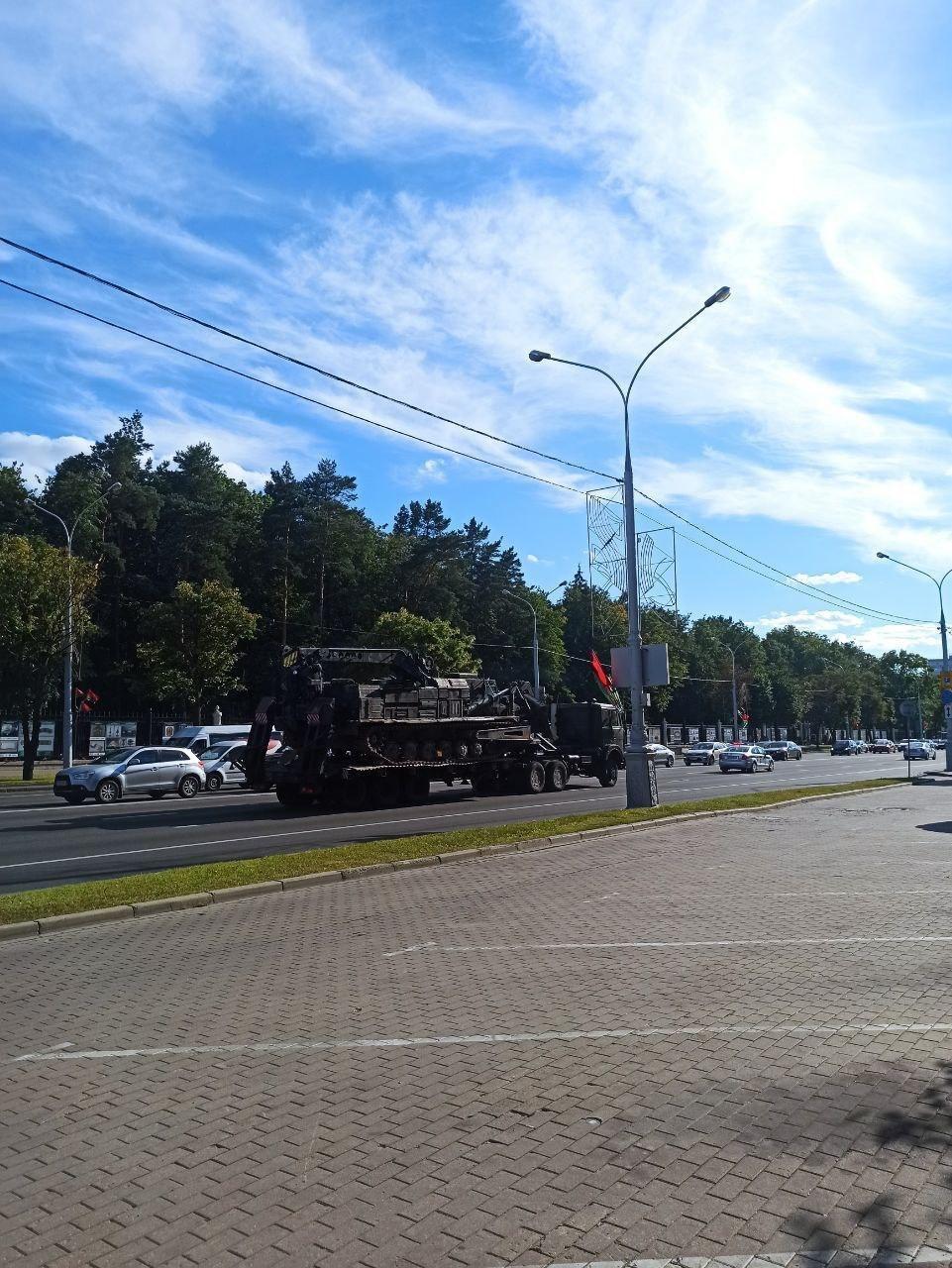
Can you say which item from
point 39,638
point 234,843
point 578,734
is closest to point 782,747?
point 578,734

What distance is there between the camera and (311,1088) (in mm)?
5176

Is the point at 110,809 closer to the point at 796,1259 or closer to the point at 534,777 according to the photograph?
the point at 534,777

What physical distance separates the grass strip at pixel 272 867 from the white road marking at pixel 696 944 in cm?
352

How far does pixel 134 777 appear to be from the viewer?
2736 centimetres

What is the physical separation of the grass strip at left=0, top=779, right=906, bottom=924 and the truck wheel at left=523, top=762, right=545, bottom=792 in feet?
27.9

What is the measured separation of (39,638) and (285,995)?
28541mm

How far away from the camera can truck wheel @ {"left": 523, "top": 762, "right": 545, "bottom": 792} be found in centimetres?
2883

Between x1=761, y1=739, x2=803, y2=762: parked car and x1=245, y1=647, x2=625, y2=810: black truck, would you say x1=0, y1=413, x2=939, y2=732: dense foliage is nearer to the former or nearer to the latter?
x1=761, y1=739, x2=803, y2=762: parked car

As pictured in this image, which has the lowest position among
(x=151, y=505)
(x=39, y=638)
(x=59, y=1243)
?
(x=59, y=1243)

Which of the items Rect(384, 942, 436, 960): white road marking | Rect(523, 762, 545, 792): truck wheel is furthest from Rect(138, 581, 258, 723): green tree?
Rect(384, 942, 436, 960): white road marking

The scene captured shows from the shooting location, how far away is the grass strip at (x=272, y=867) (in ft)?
33.0

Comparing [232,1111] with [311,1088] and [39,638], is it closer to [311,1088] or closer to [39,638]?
[311,1088]

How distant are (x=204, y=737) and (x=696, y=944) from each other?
28.8 meters

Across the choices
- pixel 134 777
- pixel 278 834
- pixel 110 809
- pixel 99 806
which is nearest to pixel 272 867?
pixel 278 834
